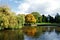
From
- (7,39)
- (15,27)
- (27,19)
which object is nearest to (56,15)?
(27,19)

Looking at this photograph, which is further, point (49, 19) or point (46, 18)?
point (49, 19)

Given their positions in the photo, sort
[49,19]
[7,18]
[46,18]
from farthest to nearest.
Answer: [49,19] → [46,18] → [7,18]

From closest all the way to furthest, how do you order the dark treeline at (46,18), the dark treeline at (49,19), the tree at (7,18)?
the tree at (7,18) → the dark treeline at (46,18) → the dark treeline at (49,19)

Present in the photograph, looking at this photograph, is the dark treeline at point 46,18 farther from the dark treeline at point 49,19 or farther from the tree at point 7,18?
the tree at point 7,18

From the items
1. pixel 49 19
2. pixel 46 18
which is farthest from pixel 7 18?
pixel 49 19

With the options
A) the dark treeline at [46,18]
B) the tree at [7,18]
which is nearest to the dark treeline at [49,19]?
the dark treeline at [46,18]

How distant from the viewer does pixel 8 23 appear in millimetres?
29062

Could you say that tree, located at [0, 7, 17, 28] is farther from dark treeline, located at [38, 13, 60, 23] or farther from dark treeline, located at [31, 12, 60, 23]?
dark treeline, located at [38, 13, 60, 23]

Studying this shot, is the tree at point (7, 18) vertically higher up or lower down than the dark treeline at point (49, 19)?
higher up

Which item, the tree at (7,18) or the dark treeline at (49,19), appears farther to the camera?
the dark treeline at (49,19)

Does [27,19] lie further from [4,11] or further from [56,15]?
[4,11]

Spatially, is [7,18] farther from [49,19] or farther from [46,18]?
[49,19]

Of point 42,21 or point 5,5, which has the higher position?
point 5,5

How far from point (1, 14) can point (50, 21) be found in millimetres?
55670
